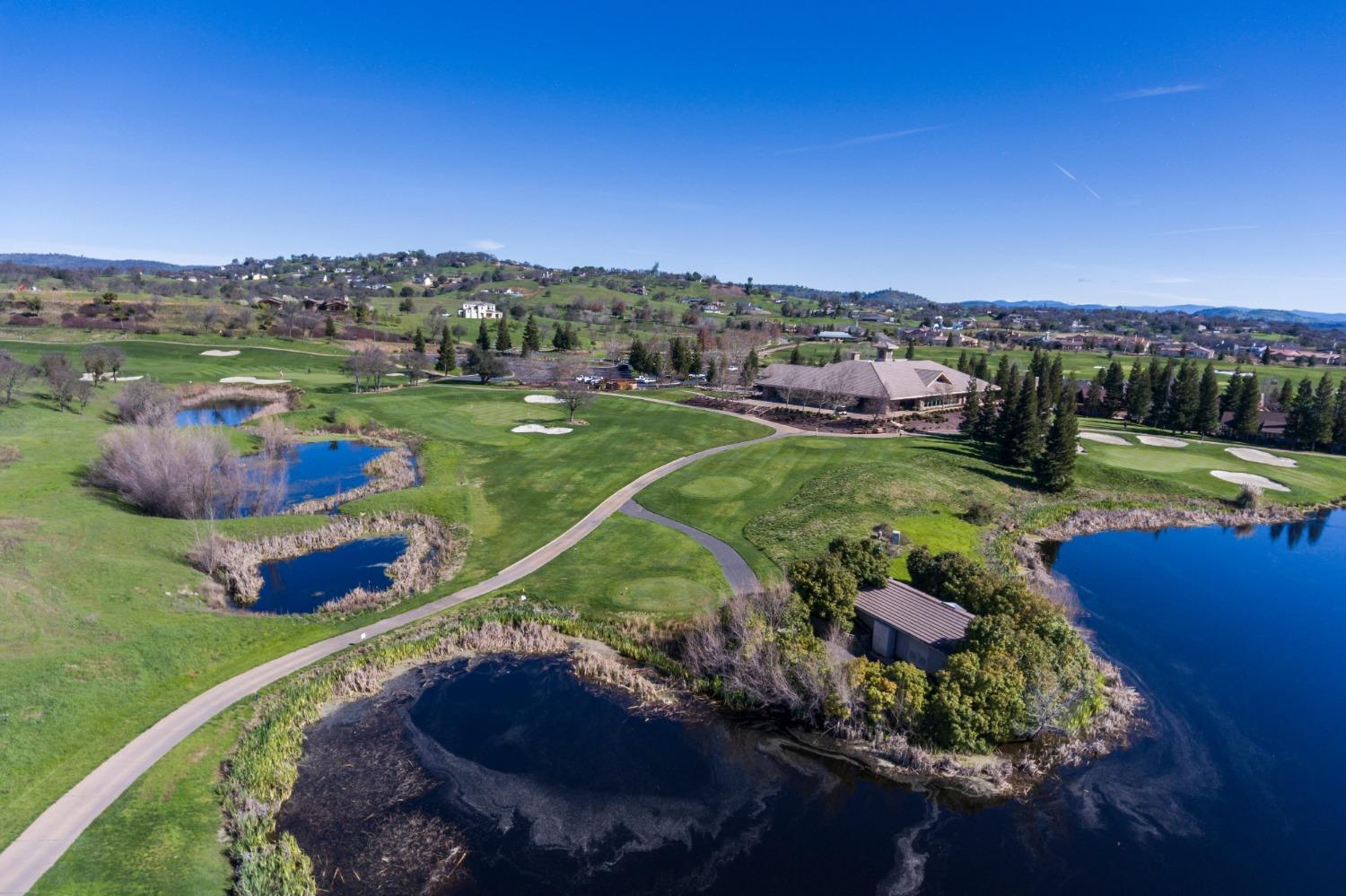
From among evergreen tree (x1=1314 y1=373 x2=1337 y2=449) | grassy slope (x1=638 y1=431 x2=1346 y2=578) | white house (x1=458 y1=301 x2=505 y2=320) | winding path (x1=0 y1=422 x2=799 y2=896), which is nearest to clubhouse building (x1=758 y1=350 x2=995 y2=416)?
grassy slope (x1=638 y1=431 x2=1346 y2=578)

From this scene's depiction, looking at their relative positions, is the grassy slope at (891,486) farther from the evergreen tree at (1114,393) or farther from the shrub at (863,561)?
the evergreen tree at (1114,393)

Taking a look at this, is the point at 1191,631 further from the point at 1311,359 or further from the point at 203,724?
the point at 1311,359

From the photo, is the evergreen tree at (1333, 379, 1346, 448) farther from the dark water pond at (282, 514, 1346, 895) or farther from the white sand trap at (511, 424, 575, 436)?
the white sand trap at (511, 424, 575, 436)

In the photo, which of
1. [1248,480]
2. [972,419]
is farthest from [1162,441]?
[972,419]

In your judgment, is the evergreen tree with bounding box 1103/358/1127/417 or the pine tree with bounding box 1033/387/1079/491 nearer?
the pine tree with bounding box 1033/387/1079/491

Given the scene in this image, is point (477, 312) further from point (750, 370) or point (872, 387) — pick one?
point (872, 387)

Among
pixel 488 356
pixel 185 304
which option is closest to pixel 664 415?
pixel 488 356

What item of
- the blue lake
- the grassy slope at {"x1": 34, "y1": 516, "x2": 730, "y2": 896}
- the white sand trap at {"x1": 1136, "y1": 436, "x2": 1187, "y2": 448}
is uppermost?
the white sand trap at {"x1": 1136, "y1": 436, "x2": 1187, "y2": 448}
